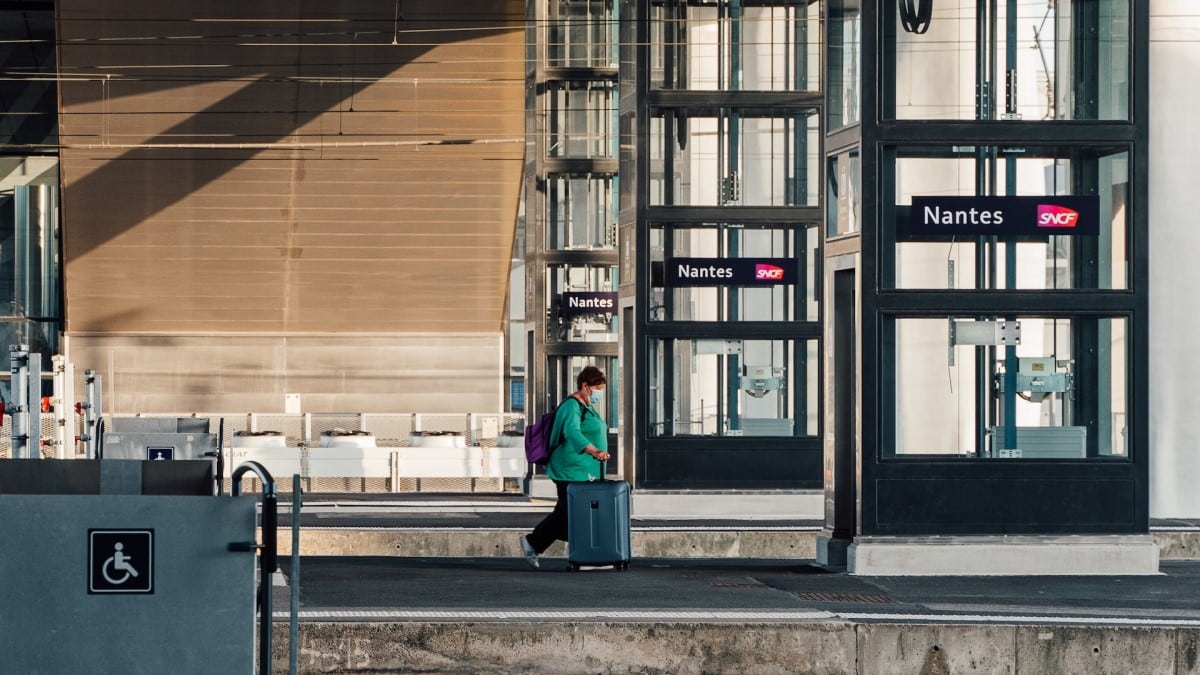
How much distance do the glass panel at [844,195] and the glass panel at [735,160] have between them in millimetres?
6454

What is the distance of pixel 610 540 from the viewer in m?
14.6

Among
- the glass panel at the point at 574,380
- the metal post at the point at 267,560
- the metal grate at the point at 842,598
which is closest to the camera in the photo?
the metal post at the point at 267,560

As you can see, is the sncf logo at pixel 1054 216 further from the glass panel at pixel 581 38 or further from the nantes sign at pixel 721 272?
the glass panel at pixel 581 38

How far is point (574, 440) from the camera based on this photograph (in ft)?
48.5

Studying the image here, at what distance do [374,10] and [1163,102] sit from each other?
20.8 m

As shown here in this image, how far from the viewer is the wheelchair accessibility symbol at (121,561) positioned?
22.6 ft

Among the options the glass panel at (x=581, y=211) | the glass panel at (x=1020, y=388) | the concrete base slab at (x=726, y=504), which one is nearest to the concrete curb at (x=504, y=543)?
the concrete base slab at (x=726, y=504)

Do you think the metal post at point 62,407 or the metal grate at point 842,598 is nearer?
the metal grate at point 842,598

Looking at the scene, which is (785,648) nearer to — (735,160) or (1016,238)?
(1016,238)

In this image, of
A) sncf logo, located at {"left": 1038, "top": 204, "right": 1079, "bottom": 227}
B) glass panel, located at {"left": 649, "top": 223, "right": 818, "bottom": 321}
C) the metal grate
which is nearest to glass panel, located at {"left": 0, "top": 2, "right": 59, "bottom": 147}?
glass panel, located at {"left": 649, "top": 223, "right": 818, "bottom": 321}

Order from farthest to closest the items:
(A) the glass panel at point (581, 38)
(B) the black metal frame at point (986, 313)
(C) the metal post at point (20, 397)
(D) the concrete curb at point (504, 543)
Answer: (A) the glass panel at point (581, 38) → (D) the concrete curb at point (504, 543) → (C) the metal post at point (20, 397) → (B) the black metal frame at point (986, 313)

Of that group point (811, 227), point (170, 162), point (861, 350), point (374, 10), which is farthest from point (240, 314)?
point (861, 350)

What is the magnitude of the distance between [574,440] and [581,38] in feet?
46.4

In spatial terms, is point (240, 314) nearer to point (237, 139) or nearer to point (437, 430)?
point (237, 139)
